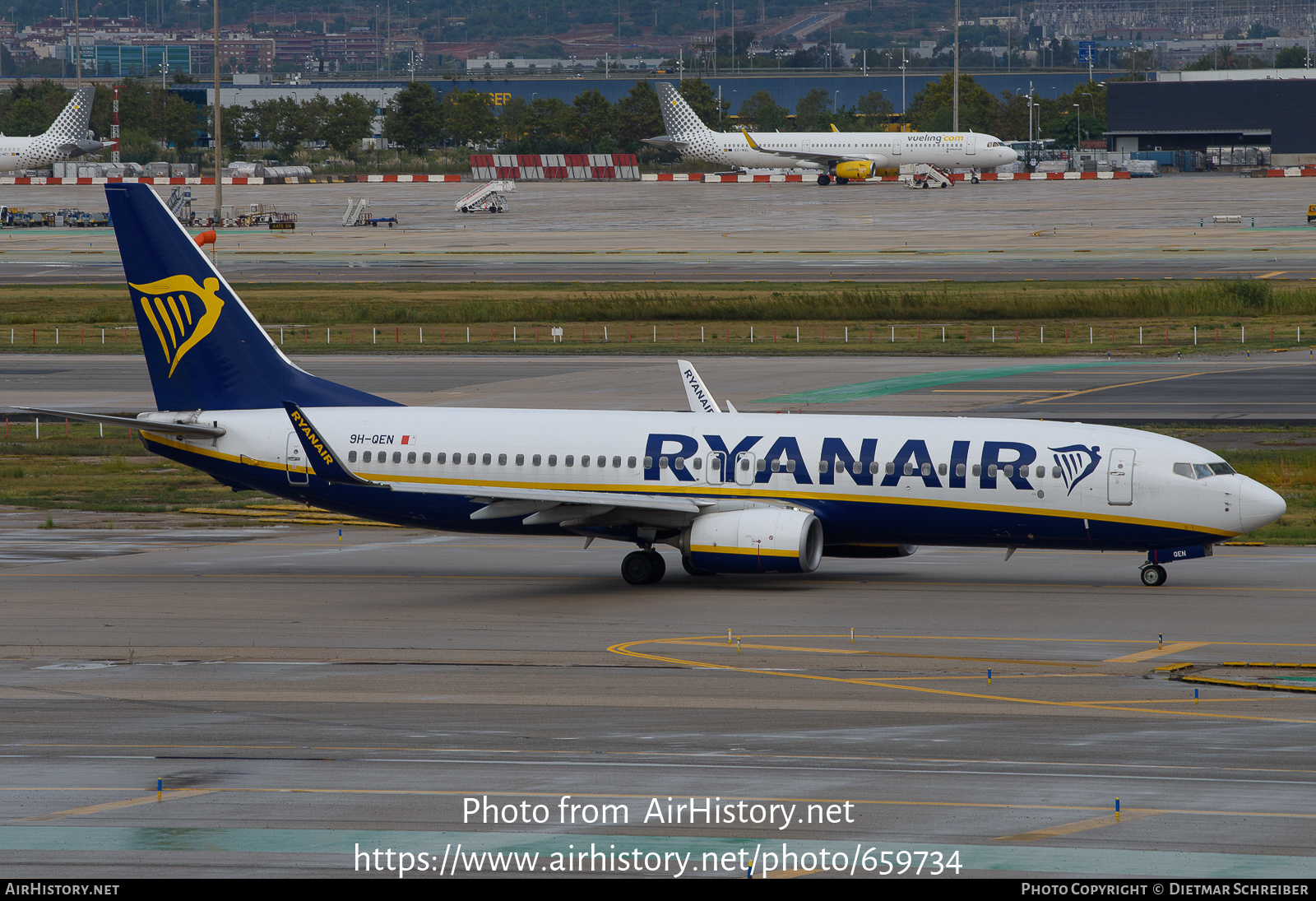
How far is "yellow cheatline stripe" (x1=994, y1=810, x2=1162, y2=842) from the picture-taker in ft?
55.9

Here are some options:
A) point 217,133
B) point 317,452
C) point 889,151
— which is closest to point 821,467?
point 317,452

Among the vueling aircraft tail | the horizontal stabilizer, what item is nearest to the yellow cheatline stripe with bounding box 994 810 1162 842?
the vueling aircraft tail

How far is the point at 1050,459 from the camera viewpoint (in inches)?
1309

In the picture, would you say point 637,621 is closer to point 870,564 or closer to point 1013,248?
point 870,564

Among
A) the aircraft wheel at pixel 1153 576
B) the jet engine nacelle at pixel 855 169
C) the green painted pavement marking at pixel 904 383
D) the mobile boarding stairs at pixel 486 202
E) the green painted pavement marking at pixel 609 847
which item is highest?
the jet engine nacelle at pixel 855 169

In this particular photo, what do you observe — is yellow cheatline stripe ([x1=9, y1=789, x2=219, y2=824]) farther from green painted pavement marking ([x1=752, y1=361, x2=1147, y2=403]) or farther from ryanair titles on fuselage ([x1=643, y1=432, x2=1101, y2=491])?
green painted pavement marking ([x1=752, y1=361, x2=1147, y2=403])

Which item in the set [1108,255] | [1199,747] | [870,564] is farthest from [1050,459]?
[1108,255]

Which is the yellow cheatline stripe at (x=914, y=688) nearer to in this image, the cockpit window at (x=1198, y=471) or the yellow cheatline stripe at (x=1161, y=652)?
the yellow cheatline stripe at (x=1161, y=652)

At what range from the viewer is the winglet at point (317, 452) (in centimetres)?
3266

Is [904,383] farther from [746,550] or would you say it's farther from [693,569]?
[746,550]

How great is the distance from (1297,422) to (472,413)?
109 ft

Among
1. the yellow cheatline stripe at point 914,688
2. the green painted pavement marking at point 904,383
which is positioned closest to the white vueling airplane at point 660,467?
the yellow cheatline stripe at point 914,688

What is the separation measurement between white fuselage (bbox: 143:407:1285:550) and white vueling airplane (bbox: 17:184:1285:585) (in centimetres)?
4

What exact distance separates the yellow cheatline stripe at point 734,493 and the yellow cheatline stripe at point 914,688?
5.73m
